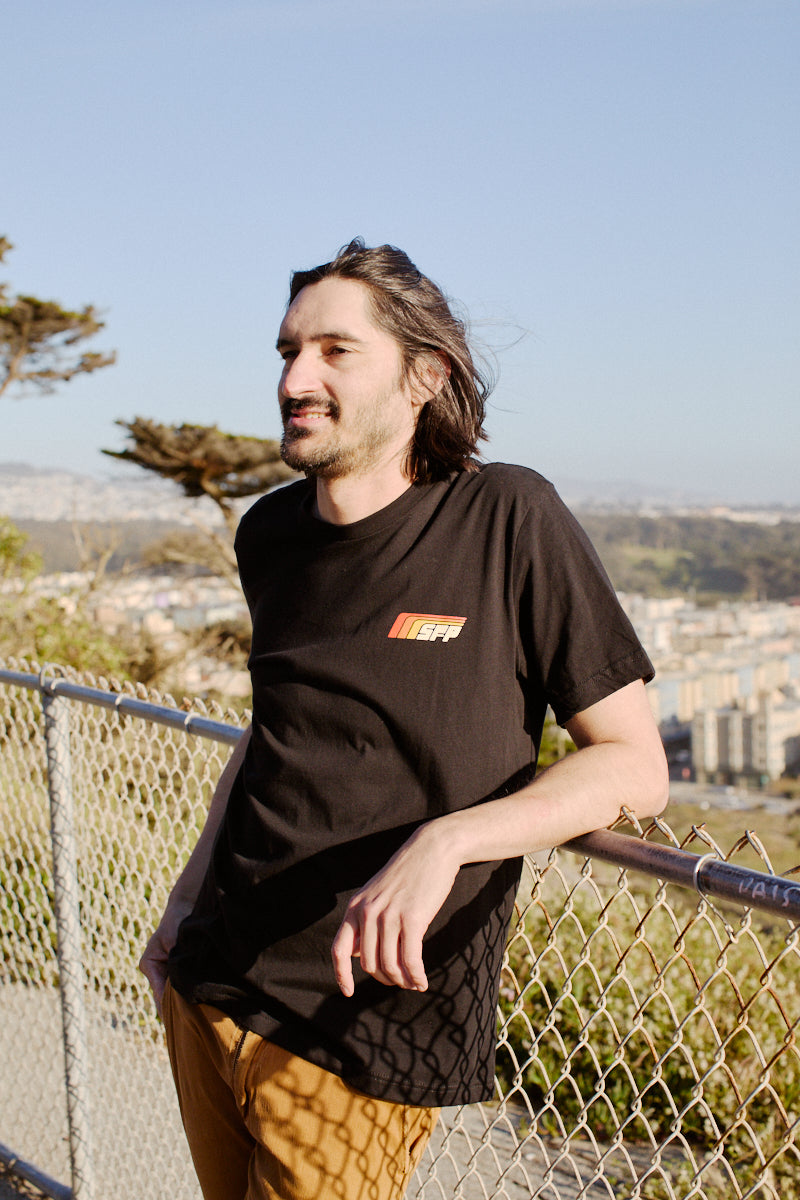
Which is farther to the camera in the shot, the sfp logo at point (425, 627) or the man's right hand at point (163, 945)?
the man's right hand at point (163, 945)

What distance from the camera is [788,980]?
4.57m

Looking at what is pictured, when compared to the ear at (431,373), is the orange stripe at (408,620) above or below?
below

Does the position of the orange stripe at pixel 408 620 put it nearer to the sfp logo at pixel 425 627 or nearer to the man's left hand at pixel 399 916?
the sfp logo at pixel 425 627

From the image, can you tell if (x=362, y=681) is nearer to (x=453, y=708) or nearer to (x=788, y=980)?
(x=453, y=708)

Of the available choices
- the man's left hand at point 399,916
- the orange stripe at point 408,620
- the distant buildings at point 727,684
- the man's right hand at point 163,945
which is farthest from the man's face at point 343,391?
the distant buildings at point 727,684

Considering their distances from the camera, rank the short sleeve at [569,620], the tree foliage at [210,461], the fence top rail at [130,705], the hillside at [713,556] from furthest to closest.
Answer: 1. the hillside at [713,556]
2. the tree foliage at [210,461]
3. the fence top rail at [130,705]
4. the short sleeve at [569,620]

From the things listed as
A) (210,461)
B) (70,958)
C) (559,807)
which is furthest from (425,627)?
(210,461)

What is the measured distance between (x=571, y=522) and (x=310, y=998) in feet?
2.40

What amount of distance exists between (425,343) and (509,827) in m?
0.80

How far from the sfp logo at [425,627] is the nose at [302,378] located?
0.40 meters

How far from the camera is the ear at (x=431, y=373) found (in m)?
1.63

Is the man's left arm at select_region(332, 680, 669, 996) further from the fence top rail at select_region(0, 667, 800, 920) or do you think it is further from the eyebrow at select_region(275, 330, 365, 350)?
the eyebrow at select_region(275, 330, 365, 350)

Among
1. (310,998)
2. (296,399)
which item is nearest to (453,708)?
(310,998)

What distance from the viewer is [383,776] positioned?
53.9 inches
